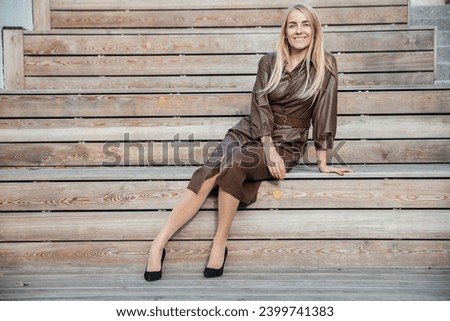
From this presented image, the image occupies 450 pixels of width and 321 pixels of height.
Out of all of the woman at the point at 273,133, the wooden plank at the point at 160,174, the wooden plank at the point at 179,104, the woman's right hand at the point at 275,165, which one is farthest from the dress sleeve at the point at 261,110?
the wooden plank at the point at 179,104

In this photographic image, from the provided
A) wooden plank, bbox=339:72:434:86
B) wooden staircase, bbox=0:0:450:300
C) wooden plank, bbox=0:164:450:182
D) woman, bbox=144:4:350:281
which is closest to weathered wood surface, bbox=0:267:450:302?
wooden staircase, bbox=0:0:450:300

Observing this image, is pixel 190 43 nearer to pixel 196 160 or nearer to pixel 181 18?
pixel 181 18

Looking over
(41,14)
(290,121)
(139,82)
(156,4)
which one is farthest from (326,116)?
(41,14)

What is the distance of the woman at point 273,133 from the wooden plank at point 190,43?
0.86 m

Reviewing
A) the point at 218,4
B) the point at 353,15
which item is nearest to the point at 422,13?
the point at 353,15

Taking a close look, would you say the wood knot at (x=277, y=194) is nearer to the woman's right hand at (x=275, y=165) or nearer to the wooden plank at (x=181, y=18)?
the woman's right hand at (x=275, y=165)

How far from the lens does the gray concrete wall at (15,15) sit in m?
3.55

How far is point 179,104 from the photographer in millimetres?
3104

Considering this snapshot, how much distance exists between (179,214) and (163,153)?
23.6 inches

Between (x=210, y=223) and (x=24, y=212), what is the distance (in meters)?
0.85

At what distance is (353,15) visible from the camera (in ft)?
13.1

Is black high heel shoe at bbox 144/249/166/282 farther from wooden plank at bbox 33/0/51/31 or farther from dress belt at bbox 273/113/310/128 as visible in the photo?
wooden plank at bbox 33/0/51/31
